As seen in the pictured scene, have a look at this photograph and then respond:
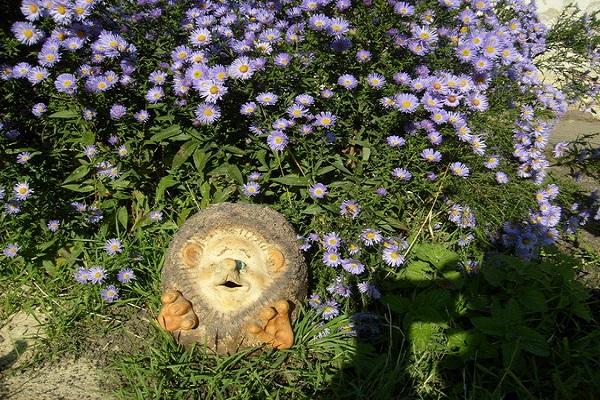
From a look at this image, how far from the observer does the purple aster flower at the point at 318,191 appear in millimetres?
2350

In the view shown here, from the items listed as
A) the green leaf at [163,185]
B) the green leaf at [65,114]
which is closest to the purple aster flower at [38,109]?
the green leaf at [65,114]

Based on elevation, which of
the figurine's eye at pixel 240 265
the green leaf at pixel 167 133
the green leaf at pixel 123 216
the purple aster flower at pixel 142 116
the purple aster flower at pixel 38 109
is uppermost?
the purple aster flower at pixel 142 116

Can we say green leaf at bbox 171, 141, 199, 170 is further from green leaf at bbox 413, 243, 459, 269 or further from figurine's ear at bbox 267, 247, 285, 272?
green leaf at bbox 413, 243, 459, 269

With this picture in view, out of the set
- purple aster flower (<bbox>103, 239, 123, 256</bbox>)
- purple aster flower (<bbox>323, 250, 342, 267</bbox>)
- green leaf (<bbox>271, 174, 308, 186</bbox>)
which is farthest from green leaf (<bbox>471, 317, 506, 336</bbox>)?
purple aster flower (<bbox>103, 239, 123, 256</bbox>)

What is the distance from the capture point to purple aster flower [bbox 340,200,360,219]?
2.32m

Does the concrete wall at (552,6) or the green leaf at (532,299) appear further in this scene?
the concrete wall at (552,6)

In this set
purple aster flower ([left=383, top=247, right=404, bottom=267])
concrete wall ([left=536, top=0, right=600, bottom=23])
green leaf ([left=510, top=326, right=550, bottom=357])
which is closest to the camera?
green leaf ([left=510, top=326, right=550, bottom=357])

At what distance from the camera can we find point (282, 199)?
2.53m

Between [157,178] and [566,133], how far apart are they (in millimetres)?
3861

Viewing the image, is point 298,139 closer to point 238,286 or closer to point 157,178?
point 238,286

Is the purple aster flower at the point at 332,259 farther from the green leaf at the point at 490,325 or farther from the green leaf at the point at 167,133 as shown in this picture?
the green leaf at the point at 167,133

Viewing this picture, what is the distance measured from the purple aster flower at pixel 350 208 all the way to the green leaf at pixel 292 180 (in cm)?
23

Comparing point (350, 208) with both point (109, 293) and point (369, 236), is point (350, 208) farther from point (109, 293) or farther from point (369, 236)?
point (109, 293)

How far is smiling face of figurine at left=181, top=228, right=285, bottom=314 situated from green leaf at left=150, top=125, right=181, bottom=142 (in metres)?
0.58
